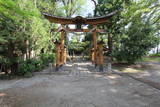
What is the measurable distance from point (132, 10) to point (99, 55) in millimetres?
5876

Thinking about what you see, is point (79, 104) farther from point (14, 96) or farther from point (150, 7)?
point (150, 7)

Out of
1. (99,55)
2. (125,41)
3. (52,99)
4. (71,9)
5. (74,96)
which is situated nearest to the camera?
(52,99)

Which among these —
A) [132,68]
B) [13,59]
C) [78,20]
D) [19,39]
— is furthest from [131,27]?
[13,59]

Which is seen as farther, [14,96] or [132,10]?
[132,10]

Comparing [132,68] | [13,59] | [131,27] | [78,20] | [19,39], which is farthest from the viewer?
[131,27]

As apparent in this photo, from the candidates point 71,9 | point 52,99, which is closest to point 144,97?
point 52,99

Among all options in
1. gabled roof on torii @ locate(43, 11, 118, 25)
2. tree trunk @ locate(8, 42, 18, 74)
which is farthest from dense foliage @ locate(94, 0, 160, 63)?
tree trunk @ locate(8, 42, 18, 74)

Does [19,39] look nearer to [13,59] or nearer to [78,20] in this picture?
[13,59]

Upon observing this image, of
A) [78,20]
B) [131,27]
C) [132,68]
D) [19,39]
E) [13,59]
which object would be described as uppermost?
[78,20]

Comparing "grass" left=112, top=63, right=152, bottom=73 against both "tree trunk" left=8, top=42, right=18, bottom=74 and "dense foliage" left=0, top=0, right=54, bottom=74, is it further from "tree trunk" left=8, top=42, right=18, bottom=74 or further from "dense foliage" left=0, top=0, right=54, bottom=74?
"tree trunk" left=8, top=42, right=18, bottom=74

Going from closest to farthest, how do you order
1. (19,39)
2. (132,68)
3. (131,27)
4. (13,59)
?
1. (13,59)
2. (19,39)
3. (132,68)
4. (131,27)

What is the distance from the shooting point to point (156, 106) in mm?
2568

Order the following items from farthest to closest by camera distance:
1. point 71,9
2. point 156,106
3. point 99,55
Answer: point 71,9 < point 99,55 < point 156,106

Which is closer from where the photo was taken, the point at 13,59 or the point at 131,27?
the point at 13,59
